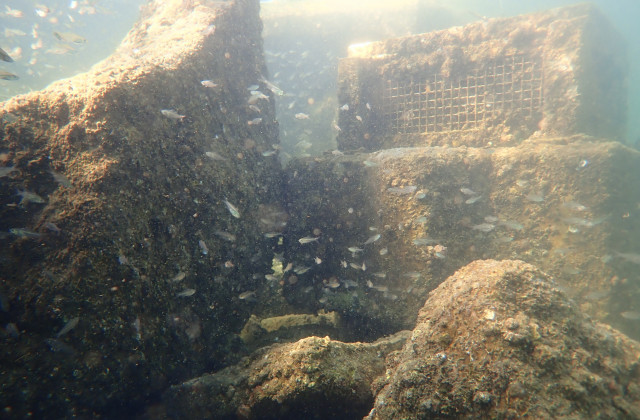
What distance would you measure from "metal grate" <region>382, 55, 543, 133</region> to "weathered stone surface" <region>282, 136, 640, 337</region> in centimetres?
164

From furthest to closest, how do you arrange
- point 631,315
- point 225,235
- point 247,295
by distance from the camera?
1. point 631,315
2. point 247,295
3. point 225,235

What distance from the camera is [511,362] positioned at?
2.48 m

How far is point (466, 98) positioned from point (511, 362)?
6.83m

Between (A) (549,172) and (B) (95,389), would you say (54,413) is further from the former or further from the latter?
(A) (549,172)

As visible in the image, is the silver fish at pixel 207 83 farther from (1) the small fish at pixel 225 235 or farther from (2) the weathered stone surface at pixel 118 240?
(1) the small fish at pixel 225 235

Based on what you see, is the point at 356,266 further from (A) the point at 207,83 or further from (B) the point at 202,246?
(A) the point at 207,83

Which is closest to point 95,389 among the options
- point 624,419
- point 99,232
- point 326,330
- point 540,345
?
point 99,232

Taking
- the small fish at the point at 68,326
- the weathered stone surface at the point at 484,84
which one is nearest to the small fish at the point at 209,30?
the weathered stone surface at the point at 484,84

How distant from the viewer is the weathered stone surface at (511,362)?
2.34 meters

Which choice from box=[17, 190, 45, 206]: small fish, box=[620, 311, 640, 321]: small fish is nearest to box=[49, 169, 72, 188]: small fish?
box=[17, 190, 45, 206]: small fish

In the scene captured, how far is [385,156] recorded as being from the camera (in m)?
5.93

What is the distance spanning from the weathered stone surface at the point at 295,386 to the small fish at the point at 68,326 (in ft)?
5.00

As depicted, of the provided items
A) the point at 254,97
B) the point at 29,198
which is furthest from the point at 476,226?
the point at 29,198

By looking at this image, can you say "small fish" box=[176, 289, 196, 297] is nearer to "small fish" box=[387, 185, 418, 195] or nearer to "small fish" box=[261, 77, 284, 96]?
"small fish" box=[387, 185, 418, 195]
